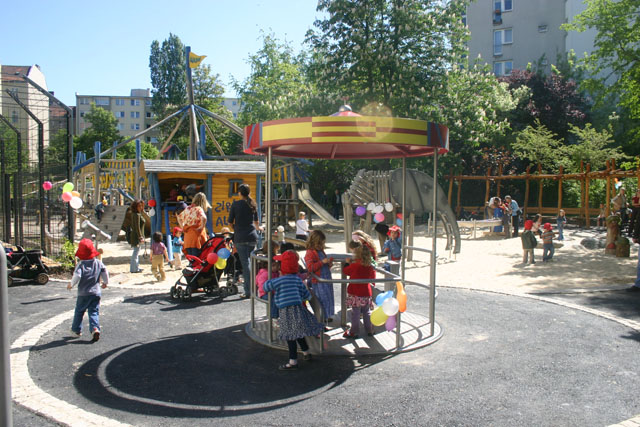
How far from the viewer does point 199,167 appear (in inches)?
626

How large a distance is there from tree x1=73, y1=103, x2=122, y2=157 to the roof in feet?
164

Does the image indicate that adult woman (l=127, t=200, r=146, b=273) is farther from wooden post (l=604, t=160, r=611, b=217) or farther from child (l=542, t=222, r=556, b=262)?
wooden post (l=604, t=160, r=611, b=217)

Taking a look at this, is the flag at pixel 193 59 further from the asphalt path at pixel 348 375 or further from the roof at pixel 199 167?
the asphalt path at pixel 348 375

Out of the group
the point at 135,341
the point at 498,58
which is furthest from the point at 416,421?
the point at 498,58

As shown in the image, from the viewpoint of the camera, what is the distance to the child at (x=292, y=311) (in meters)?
5.70

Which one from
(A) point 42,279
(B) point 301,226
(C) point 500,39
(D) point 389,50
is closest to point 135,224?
(A) point 42,279

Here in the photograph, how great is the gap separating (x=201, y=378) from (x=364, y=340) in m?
2.20

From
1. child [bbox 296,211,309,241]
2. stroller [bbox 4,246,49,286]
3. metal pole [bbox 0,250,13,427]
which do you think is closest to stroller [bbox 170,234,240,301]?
stroller [bbox 4,246,49,286]

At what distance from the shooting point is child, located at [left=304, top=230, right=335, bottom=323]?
21.9 ft

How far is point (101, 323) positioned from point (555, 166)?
95.3 feet

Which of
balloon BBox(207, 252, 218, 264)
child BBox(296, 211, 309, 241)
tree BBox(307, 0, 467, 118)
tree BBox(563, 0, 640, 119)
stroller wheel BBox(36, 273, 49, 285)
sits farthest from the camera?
tree BBox(307, 0, 467, 118)

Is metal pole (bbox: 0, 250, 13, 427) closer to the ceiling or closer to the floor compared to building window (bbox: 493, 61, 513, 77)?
closer to the floor

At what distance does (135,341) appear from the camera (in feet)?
22.3

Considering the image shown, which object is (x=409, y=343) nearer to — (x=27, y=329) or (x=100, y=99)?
(x=27, y=329)
